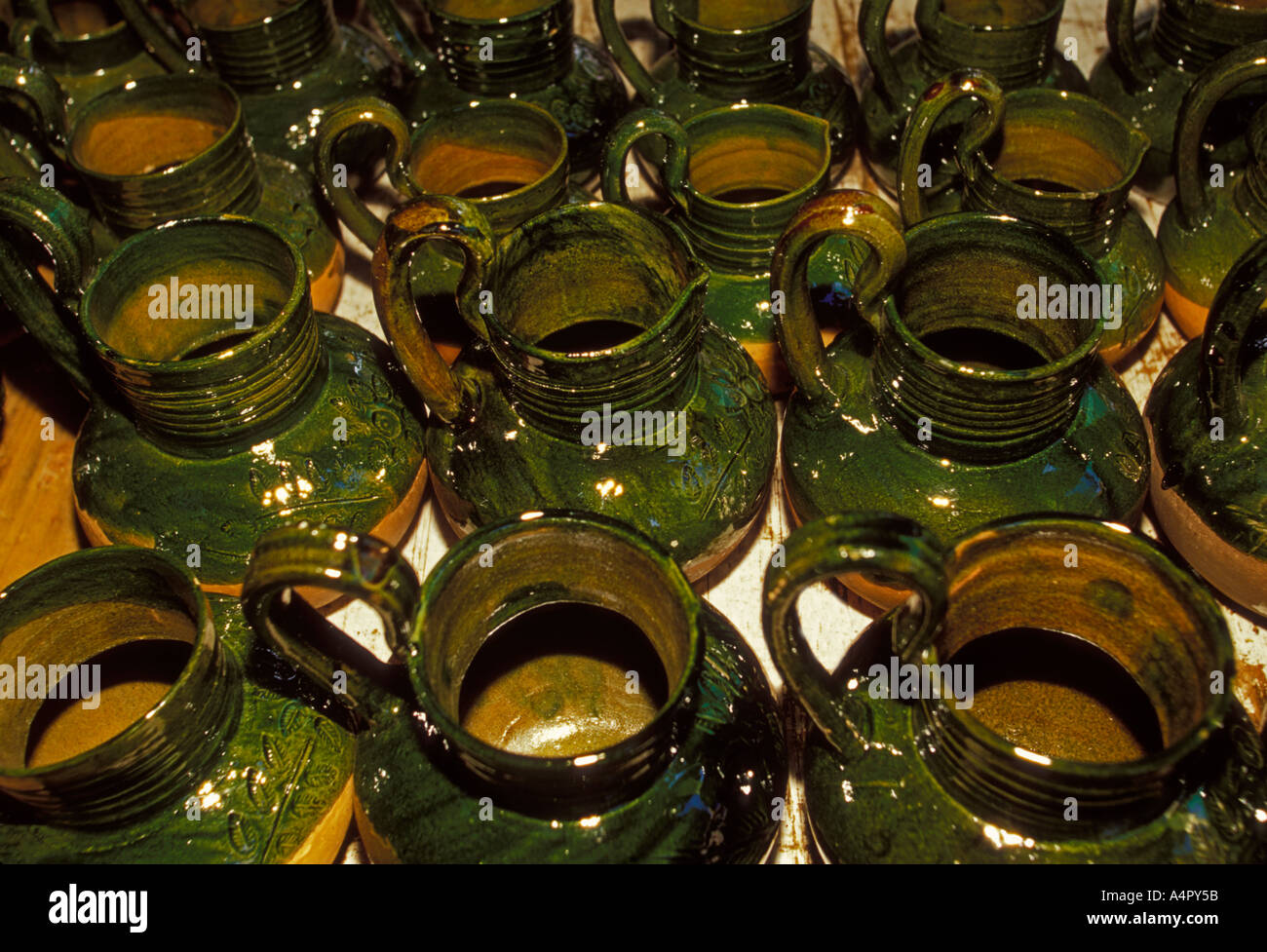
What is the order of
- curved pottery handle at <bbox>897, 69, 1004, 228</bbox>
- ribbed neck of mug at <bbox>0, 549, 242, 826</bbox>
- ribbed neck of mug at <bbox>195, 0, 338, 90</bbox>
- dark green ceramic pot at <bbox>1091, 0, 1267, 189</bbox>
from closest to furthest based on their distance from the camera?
ribbed neck of mug at <bbox>0, 549, 242, 826</bbox>
curved pottery handle at <bbox>897, 69, 1004, 228</bbox>
dark green ceramic pot at <bbox>1091, 0, 1267, 189</bbox>
ribbed neck of mug at <bbox>195, 0, 338, 90</bbox>

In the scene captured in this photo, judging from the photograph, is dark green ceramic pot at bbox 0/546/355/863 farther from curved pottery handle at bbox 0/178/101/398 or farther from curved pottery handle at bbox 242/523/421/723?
curved pottery handle at bbox 0/178/101/398

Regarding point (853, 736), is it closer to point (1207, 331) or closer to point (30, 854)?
point (1207, 331)

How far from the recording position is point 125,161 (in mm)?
1816

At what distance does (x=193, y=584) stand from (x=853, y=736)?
0.70 meters

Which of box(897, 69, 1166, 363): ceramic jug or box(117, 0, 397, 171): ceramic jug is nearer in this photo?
box(897, 69, 1166, 363): ceramic jug

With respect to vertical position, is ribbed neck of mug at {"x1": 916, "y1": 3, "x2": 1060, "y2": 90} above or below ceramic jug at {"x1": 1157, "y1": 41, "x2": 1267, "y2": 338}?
above

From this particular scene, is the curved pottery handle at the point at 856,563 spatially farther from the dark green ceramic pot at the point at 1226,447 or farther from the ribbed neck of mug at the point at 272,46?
the ribbed neck of mug at the point at 272,46

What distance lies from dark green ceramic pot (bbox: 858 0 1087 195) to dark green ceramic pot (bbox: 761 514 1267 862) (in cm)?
82

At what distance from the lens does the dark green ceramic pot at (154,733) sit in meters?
1.04

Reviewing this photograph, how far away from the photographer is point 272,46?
1926 millimetres

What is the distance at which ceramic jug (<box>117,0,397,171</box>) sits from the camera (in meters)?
1.91

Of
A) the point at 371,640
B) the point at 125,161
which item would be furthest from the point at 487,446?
the point at 125,161

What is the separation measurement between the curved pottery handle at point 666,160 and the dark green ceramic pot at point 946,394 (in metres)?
0.33

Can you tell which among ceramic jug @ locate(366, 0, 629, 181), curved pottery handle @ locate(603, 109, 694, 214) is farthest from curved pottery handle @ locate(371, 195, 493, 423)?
ceramic jug @ locate(366, 0, 629, 181)
